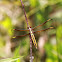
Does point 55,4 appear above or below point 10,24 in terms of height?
above

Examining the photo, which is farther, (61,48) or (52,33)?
(52,33)

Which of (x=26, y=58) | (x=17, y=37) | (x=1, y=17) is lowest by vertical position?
(x=26, y=58)

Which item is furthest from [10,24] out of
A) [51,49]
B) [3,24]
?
[51,49]

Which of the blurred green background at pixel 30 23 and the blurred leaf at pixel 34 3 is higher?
the blurred leaf at pixel 34 3

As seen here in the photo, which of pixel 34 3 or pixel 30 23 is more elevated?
pixel 34 3

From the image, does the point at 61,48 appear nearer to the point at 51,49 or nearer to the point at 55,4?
the point at 51,49

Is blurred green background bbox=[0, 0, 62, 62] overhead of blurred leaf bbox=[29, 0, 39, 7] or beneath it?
beneath

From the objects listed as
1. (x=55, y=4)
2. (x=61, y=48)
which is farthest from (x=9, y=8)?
(x=61, y=48)
